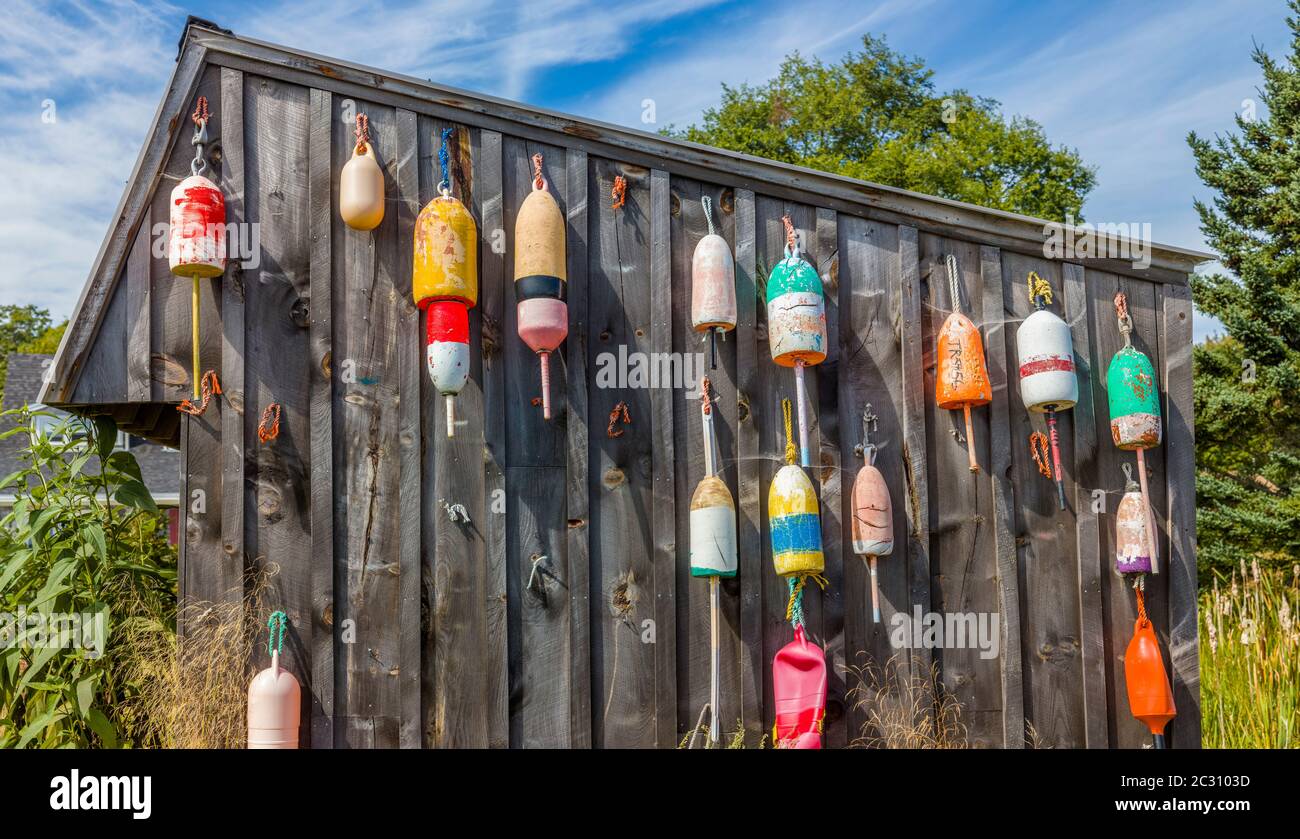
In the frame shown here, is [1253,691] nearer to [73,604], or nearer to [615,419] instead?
[615,419]

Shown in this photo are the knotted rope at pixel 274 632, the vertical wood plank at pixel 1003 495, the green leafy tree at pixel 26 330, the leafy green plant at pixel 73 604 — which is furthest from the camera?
the green leafy tree at pixel 26 330

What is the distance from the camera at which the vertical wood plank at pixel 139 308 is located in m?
3.92

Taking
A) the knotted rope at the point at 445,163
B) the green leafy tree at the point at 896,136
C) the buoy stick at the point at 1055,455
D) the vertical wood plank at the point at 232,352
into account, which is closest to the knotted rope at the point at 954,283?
the buoy stick at the point at 1055,455

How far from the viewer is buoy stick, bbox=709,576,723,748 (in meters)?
3.92

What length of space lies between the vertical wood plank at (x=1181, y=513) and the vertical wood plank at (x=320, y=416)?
3.50 m

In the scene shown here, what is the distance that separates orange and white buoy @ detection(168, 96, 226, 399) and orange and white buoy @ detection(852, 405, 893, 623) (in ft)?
8.73


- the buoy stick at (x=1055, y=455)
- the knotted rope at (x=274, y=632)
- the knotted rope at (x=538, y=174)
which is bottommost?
the knotted rope at (x=274, y=632)

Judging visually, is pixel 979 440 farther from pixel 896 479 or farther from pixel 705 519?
pixel 705 519

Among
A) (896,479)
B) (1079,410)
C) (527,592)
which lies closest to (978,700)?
(896,479)

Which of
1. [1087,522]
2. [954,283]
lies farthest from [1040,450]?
[954,283]

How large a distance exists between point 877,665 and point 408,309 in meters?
2.41

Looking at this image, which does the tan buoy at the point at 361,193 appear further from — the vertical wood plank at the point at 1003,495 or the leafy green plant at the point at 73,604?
the vertical wood plank at the point at 1003,495

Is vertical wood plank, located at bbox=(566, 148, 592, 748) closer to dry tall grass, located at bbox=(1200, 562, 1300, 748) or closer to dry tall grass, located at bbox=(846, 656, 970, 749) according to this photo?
dry tall grass, located at bbox=(846, 656, 970, 749)
